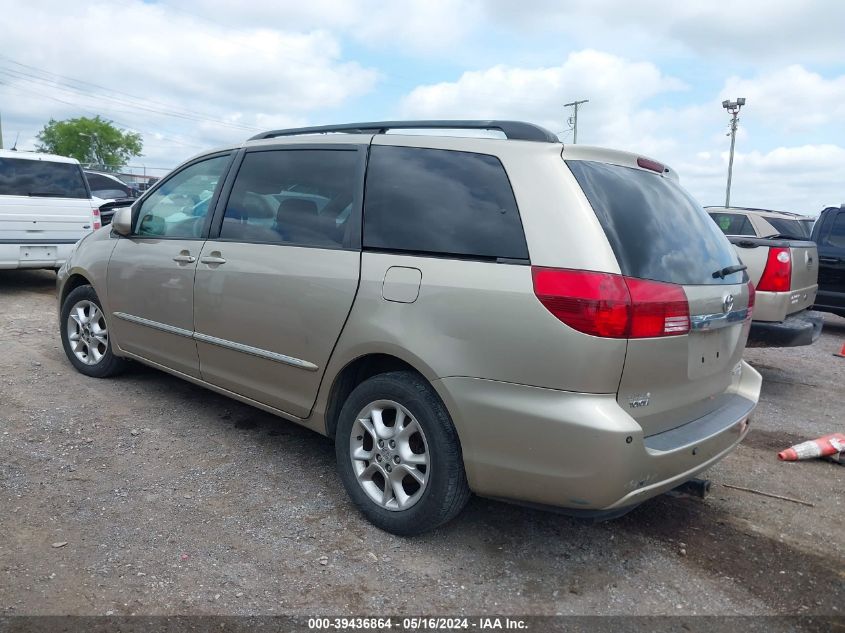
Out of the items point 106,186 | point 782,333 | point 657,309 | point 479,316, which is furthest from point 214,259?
point 106,186

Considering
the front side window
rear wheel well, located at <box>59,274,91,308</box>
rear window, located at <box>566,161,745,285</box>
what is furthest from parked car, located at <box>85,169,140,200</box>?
rear window, located at <box>566,161,745,285</box>

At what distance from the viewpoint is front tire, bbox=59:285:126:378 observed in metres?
5.02

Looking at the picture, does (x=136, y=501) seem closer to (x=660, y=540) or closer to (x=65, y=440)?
(x=65, y=440)

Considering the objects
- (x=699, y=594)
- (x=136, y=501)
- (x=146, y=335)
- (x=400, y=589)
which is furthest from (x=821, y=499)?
(x=146, y=335)

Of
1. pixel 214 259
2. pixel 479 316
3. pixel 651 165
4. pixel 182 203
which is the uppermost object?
pixel 651 165

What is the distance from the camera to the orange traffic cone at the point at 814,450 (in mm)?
4254

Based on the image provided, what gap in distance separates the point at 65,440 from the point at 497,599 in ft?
8.99

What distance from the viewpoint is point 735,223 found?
1063cm

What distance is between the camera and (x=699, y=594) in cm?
271

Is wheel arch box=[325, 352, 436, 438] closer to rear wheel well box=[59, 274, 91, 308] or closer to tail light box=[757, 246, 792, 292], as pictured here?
rear wheel well box=[59, 274, 91, 308]

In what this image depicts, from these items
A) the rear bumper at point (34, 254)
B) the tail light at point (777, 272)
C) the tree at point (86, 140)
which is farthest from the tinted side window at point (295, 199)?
the tree at point (86, 140)

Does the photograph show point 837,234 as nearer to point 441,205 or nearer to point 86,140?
point 441,205

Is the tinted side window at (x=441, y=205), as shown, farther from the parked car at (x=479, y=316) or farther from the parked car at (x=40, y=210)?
the parked car at (x=40, y=210)

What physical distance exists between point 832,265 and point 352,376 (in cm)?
799
